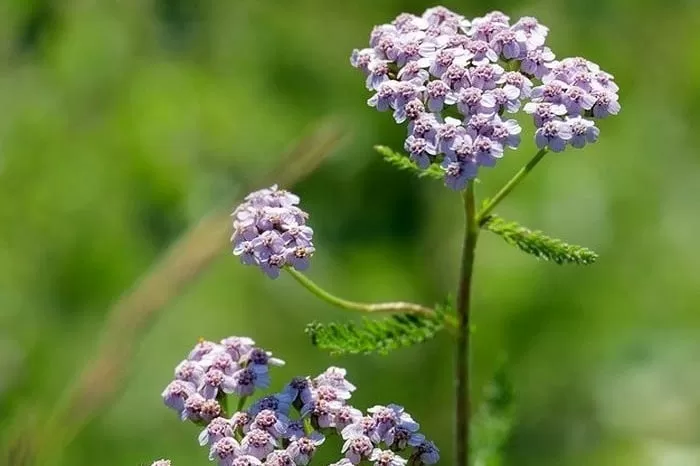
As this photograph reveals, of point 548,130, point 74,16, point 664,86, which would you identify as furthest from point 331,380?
point 664,86

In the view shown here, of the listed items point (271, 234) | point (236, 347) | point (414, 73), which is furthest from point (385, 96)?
point (236, 347)

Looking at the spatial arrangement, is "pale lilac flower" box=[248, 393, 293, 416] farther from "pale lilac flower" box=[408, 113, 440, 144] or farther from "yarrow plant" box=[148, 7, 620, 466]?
"pale lilac flower" box=[408, 113, 440, 144]

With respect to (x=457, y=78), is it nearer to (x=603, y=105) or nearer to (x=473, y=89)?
(x=473, y=89)

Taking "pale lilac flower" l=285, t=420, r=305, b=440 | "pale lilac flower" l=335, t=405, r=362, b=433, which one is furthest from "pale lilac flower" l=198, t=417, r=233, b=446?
"pale lilac flower" l=335, t=405, r=362, b=433

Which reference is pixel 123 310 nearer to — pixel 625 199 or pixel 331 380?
pixel 331 380

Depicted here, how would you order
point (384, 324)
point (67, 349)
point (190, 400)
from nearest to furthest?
point (190, 400)
point (384, 324)
point (67, 349)

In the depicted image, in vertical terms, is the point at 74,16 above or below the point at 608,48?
below
